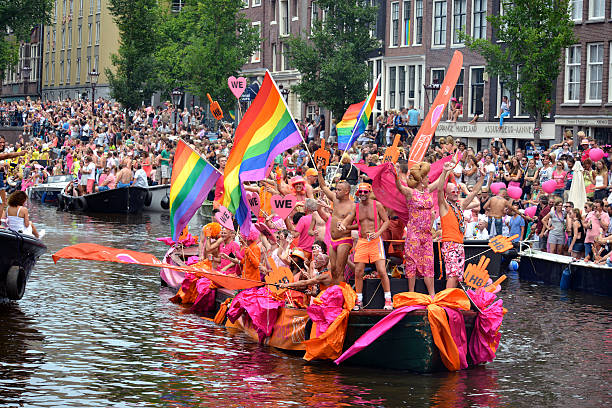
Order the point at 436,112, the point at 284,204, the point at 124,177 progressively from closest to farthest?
1. the point at 436,112
2. the point at 284,204
3. the point at 124,177

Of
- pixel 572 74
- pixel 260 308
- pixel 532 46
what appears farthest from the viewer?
pixel 572 74

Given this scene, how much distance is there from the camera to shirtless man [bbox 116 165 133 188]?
40.0 meters

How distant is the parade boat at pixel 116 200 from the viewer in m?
39.9

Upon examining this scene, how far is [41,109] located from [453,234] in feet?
184

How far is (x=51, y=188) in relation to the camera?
151 feet

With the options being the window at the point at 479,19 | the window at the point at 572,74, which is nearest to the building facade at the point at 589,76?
the window at the point at 572,74

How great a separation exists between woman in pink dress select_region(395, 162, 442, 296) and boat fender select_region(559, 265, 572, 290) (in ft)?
30.6

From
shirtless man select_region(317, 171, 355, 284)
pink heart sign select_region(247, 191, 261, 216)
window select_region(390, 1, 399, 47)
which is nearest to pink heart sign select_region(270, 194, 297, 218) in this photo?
pink heart sign select_region(247, 191, 261, 216)

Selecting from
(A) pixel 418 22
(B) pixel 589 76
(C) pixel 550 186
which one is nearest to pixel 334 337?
(C) pixel 550 186

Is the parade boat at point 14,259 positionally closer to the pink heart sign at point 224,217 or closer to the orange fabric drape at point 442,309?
the pink heart sign at point 224,217

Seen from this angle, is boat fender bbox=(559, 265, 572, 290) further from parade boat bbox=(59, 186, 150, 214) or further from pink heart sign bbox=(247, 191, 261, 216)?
parade boat bbox=(59, 186, 150, 214)

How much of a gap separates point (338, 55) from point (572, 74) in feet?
37.0

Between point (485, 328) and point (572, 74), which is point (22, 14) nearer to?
point (572, 74)

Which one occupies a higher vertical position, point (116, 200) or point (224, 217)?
point (224, 217)
